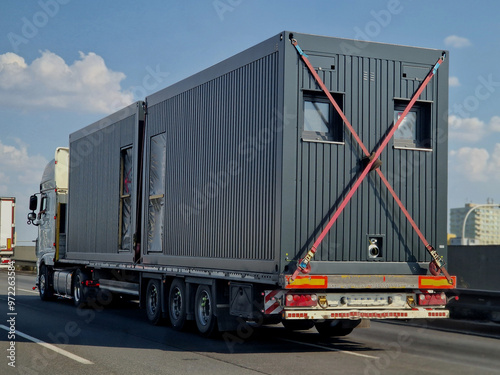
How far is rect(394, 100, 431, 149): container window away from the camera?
1109 cm

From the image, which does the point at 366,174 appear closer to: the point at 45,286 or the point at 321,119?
the point at 321,119

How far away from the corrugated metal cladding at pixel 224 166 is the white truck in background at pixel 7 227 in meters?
5.56

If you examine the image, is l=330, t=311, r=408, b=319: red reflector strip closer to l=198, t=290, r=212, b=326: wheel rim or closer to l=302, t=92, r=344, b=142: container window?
l=302, t=92, r=344, b=142: container window

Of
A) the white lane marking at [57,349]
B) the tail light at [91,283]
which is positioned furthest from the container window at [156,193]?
the tail light at [91,283]

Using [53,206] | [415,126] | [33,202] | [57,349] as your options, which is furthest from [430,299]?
[33,202]

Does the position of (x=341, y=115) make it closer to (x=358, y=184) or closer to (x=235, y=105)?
(x=358, y=184)

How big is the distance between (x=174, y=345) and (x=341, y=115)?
4.36 meters

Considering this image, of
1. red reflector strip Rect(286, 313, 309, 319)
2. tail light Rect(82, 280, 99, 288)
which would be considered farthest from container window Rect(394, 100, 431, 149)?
tail light Rect(82, 280, 99, 288)

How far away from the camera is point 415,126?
36.9 feet

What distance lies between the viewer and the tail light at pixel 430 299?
1075 centimetres

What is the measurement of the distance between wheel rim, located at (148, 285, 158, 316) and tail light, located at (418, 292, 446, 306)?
575 centimetres

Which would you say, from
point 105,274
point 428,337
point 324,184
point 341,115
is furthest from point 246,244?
point 105,274

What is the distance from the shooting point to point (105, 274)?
17.8 m

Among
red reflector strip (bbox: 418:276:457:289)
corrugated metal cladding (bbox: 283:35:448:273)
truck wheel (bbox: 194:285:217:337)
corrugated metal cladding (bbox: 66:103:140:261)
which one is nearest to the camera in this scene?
corrugated metal cladding (bbox: 283:35:448:273)
